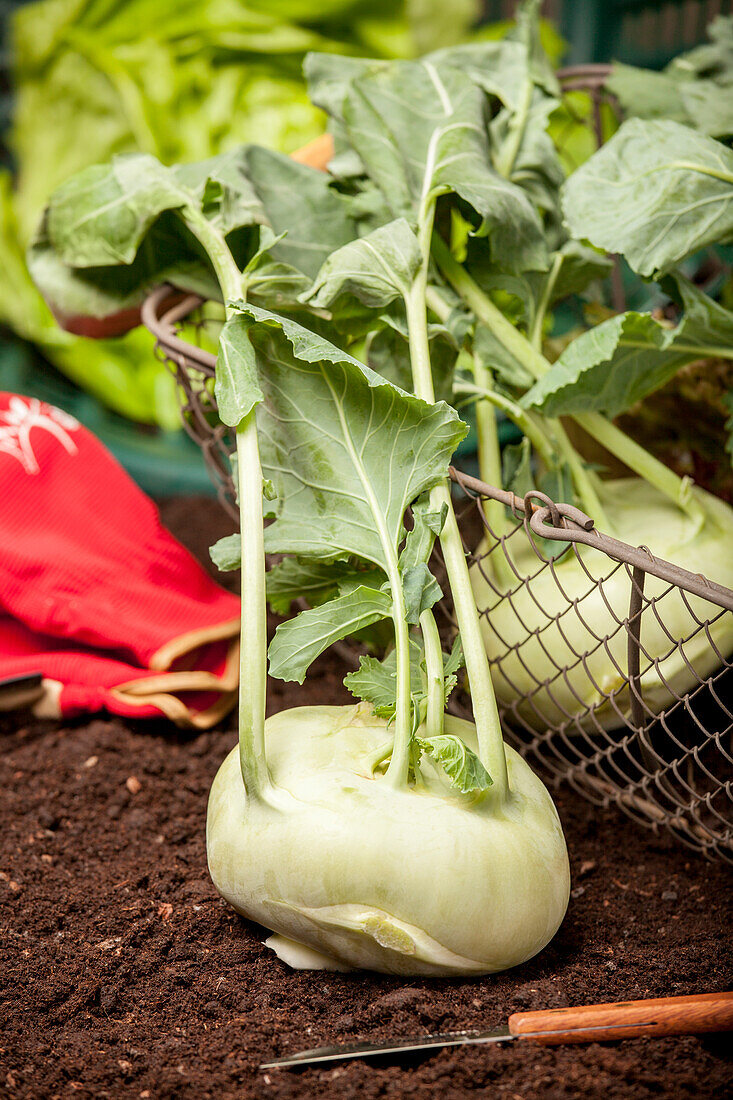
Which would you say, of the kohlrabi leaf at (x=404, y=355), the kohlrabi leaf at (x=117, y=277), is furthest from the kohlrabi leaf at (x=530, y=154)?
the kohlrabi leaf at (x=117, y=277)

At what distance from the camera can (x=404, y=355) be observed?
0.92 metres

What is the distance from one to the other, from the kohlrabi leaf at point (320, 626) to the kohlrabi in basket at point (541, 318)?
0.16 m

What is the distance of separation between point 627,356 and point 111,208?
1.86 feet

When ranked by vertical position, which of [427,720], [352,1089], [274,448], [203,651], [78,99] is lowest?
[203,651]

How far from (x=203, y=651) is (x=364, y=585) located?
0.43 metres

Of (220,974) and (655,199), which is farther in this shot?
(655,199)

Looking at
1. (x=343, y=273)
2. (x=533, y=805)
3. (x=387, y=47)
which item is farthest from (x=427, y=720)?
(x=387, y=47)

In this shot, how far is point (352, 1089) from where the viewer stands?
0.58 metres

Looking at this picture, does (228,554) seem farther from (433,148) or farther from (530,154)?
(530,154)

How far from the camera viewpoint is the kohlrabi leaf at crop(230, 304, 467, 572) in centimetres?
74

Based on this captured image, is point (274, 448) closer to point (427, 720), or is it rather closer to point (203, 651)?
point (427, 720)

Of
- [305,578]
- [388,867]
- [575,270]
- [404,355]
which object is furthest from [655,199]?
[388,867]

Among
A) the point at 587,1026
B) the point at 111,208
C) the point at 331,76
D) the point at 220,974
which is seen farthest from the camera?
the point at 331,76

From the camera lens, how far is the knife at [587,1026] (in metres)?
0.61
